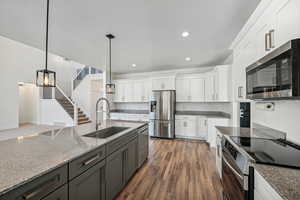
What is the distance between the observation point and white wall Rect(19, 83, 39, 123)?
6770 mm

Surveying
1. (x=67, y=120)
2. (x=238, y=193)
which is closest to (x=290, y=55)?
(x=238, y=193)

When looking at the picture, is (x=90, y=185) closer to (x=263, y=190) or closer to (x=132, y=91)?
(x=263, y=190)

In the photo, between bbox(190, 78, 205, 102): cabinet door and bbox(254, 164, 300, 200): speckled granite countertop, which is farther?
bbox(190, 78, 205, 102): cabinet door

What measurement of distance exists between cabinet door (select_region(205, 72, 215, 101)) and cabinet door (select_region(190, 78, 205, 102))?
113 mm

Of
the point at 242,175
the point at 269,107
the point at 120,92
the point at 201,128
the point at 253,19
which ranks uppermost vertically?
the point at 253,19

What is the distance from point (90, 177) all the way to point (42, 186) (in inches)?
19.1

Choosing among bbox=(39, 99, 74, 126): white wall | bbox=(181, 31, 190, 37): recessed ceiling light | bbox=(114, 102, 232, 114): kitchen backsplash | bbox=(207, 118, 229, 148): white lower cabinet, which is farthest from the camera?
bbox=(39, 99, 74, 126): white wall

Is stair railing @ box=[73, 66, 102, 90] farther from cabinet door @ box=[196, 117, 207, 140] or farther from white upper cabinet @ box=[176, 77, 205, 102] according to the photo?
cabinet door @ box=[196, 117, 207, 140]

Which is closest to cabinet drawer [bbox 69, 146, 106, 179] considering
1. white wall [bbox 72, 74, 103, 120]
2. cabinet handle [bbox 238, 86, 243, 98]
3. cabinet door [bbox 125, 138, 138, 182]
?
cabinet door [bbox 125, 138, 138, 182]

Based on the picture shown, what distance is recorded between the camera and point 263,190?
0.84m

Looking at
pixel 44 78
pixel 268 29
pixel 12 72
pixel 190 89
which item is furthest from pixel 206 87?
pixel 12 72

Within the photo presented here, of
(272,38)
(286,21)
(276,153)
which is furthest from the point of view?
(272,38)

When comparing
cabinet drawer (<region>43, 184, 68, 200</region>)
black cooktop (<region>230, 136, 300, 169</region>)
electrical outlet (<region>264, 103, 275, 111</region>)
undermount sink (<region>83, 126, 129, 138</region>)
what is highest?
electrical outlet (<region>264, 103, 275, 111</region>)

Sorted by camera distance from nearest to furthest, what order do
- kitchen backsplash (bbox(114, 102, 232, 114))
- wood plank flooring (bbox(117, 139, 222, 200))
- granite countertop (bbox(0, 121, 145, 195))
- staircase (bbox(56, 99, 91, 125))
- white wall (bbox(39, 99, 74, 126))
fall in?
1. granite countertop (bbox(0, 121, 145, 195))
2. wood plank flooring (bbox(117, 139, 222, 200))
3. kitchen backsplash (bbox(114, 102, 232, 114))
4. white wall (bbox(39, 99, 74, 126))
5. staircase (bbox(56, 99, 91, 125))
